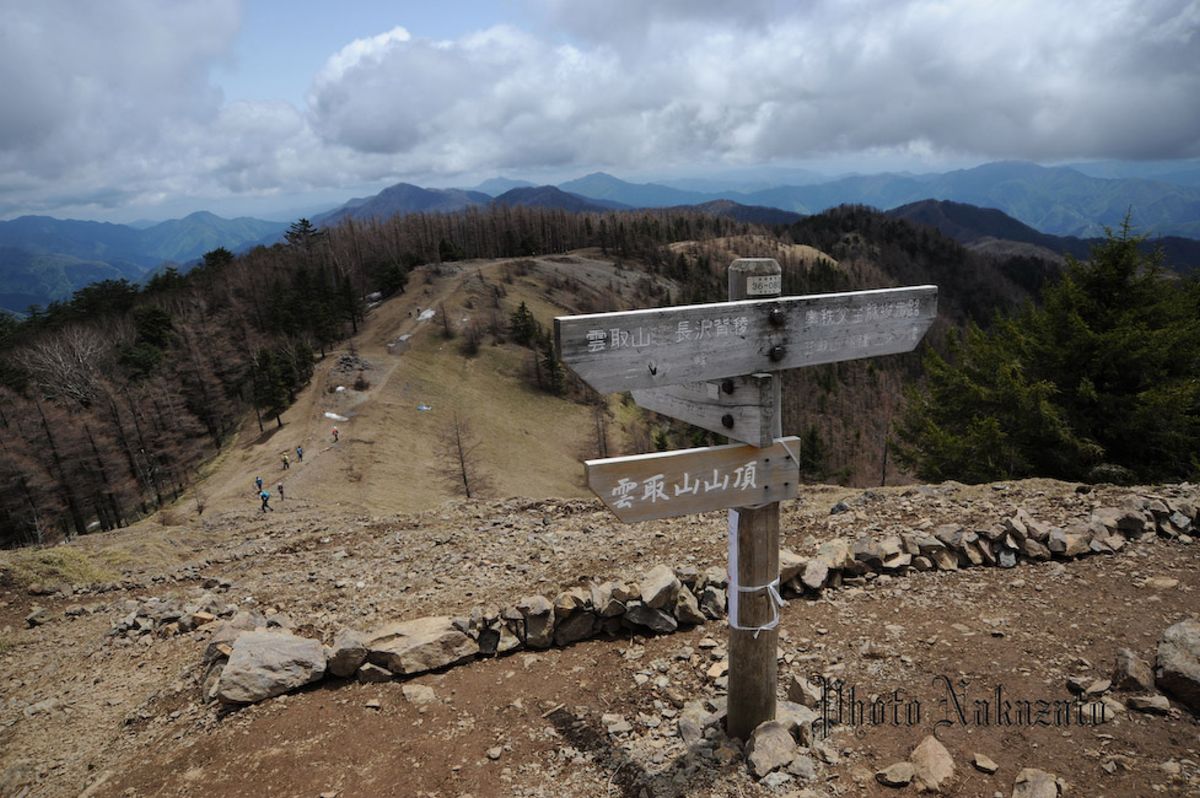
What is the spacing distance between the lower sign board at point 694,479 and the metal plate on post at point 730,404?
12 centimetres

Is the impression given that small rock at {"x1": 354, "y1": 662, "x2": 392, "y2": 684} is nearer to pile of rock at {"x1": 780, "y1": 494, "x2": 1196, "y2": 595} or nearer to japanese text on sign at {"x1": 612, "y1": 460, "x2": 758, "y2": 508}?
japanese text on sign at {"x1": 612, "y1": 460, "x2": 758, "y2": 508}

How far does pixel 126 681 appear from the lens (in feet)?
23.4

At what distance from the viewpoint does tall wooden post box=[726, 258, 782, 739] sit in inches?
167

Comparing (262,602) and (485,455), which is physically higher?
(262,602)

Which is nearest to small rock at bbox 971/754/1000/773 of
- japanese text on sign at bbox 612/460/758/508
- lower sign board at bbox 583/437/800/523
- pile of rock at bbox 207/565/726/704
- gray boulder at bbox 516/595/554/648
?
lower sign board at bbox 583/437/800/523

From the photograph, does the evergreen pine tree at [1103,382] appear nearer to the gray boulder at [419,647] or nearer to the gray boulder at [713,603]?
the gray boulder at [713,603]

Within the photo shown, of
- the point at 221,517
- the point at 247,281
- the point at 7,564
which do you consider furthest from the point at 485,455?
the point at 247,281

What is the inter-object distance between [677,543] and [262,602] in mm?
6185

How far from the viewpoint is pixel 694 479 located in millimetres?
4051

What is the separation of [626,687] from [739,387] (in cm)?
332

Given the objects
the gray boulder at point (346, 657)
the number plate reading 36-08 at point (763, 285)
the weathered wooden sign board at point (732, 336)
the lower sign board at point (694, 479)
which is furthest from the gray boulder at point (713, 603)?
the number plate reading 36-08 at point (763, 285)

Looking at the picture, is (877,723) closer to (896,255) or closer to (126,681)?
(126,681)

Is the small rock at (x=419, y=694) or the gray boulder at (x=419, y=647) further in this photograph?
the gray boulder at (x=419, y=647)

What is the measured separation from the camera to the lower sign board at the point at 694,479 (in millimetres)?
3881
